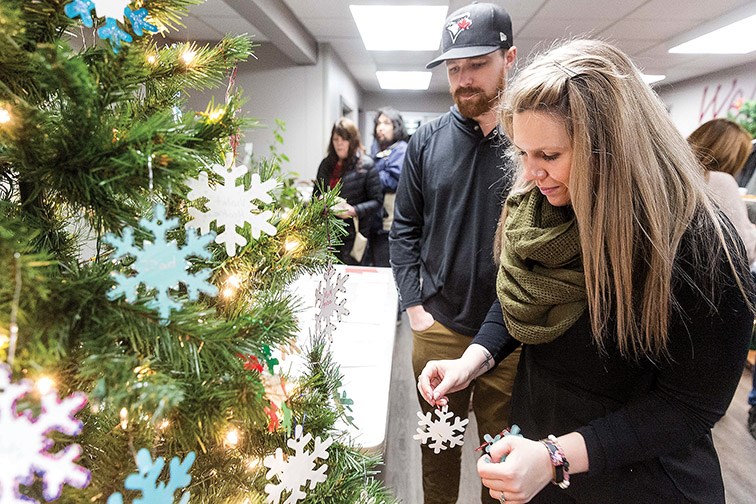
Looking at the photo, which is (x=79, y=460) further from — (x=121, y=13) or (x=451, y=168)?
(x=451, y=168)

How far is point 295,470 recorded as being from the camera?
550 mm

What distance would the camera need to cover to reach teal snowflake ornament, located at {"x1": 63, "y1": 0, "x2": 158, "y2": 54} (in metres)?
0.39

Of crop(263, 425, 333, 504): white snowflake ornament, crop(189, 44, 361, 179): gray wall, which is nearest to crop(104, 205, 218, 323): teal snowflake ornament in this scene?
crop(263, 425, 333, 504): white snowflake ornament

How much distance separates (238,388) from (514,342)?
2.47 ft

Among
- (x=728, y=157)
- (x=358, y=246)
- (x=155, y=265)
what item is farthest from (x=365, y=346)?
(x=728, y=157)

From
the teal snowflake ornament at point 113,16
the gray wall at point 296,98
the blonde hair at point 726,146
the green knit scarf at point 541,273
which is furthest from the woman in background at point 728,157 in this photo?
the gray wall at point 296,98

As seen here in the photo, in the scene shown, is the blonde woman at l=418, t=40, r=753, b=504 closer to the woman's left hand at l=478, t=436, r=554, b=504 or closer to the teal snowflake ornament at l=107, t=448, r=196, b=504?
the woman's left hand at l=478, t=436, r=554, b=504

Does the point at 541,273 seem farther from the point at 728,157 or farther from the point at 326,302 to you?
the point at 728,157

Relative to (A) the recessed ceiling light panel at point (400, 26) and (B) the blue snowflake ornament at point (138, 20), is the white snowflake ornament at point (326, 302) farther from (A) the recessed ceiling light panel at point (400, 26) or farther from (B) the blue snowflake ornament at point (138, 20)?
(A) the recessed ceiling light panel at point (400, 26)

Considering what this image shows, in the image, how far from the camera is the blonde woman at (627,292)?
68 cm

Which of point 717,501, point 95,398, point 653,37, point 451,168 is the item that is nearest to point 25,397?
point 95,398

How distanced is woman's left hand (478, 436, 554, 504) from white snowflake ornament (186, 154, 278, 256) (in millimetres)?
506

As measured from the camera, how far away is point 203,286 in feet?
1.31

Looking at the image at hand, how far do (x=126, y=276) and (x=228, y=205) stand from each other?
0.14 metres
